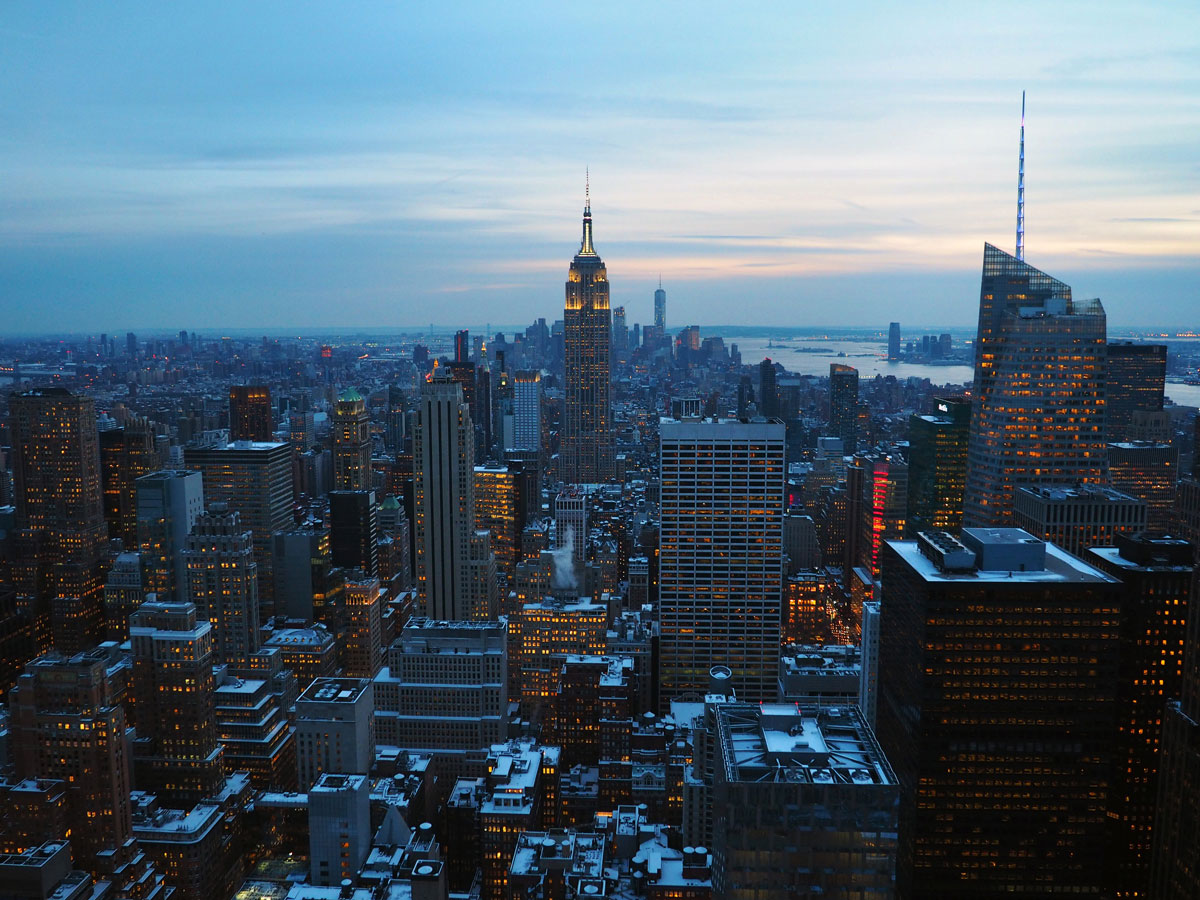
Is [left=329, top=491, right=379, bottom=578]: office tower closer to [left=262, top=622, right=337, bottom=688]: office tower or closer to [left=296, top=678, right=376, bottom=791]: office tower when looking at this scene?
[left=262, top=622, right=337, bottom=688]: office tower

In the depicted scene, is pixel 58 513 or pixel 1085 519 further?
pixel 58 513

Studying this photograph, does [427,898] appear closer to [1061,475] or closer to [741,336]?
[1061,475]

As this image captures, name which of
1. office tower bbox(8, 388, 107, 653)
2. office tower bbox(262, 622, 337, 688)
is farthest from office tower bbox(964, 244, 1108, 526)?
office tower bbox(8, 388, 107, 653)

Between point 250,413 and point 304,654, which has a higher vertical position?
point 250,413

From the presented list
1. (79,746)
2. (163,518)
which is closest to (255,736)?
(79,746)

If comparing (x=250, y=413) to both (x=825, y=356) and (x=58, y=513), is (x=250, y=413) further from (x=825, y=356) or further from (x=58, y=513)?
(x=825, y=356)
